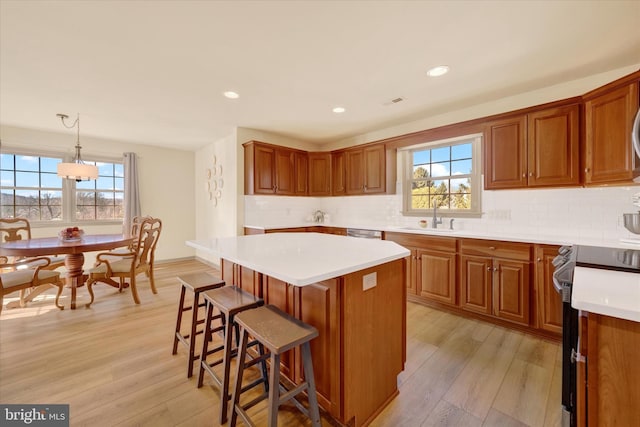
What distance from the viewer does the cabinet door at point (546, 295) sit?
2.23 m

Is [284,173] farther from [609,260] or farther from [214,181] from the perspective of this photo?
[609,260]

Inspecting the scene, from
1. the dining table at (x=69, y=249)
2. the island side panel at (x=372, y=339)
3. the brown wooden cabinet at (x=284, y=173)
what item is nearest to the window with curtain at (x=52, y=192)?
the dining table at (x=69, y=249)

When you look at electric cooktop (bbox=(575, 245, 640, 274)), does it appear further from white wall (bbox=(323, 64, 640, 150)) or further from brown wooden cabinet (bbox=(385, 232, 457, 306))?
white wall (bbox=(323, 64, 640, 150))

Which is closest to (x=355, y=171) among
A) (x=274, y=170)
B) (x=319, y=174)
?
(x=319, y=174)

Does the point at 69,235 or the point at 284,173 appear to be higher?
the point at 284,173

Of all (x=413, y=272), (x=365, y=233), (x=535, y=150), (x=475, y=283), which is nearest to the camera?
(x=535, y=150)

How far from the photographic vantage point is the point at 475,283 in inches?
105

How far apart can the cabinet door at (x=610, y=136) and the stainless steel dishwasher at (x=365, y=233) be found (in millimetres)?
2093

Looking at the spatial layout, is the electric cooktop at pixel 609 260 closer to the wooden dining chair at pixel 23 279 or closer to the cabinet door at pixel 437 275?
the cabinet door at pixel 437 275

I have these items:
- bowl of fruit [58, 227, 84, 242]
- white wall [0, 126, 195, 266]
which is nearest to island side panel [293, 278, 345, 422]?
bowl of fruit [58, 227, 84, 242]

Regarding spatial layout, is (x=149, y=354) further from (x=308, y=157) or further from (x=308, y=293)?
(x=308, y=157)

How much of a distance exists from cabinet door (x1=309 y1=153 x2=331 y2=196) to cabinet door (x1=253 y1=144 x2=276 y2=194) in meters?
0.78

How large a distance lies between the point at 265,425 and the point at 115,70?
3.12 meters

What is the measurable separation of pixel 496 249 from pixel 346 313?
2062 millimetres
